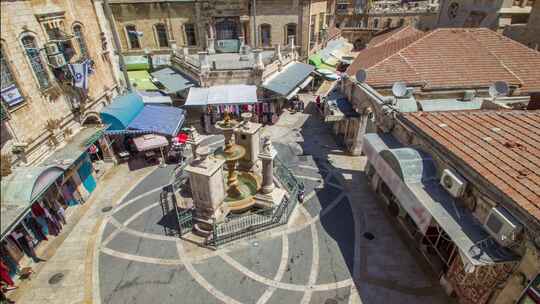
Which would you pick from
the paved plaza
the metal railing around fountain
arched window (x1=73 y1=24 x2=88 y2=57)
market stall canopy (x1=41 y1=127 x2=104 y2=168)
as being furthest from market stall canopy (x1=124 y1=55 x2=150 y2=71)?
the metal railing around fountain

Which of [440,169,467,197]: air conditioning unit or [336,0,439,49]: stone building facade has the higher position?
[336,0,439,49]: stone building facade

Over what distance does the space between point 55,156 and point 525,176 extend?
822 inches

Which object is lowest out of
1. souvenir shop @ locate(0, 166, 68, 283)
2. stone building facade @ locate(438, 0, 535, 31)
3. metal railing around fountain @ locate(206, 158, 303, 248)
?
metal railing around fountain @ locate(206, 158, 303, 248)

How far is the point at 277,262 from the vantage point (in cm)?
1252

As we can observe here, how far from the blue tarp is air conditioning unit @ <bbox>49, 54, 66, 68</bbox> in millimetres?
4176

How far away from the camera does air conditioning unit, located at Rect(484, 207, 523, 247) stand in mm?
8148

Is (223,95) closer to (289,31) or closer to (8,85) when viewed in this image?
(8,85)

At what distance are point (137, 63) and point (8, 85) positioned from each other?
61.1ft

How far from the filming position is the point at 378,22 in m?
57.6

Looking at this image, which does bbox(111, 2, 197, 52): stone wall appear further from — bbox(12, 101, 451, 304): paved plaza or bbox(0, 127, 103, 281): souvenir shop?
bbox(12, 101, 451, 304): paved plaza

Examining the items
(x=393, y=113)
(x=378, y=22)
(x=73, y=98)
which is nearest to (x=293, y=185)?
(x=393, y=113)

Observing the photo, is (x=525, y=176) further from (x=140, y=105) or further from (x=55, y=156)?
(x=140, y=105)

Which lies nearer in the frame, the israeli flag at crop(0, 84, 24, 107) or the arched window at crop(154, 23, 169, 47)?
the israeli flag at crop(0, 84, 24, 107)

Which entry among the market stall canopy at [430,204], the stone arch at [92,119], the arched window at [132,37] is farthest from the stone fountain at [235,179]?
the arched window at [132,37]
